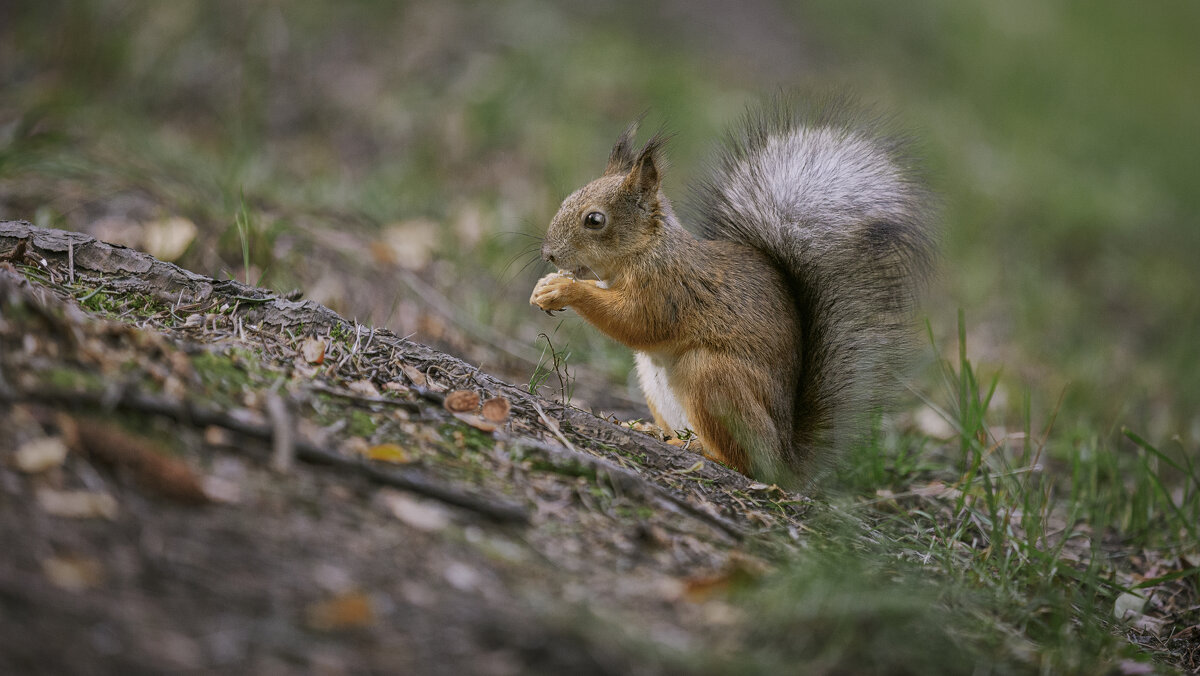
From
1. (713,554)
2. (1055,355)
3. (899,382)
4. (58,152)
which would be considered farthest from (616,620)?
(1055,355)

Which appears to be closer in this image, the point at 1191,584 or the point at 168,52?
the point at 1191,584

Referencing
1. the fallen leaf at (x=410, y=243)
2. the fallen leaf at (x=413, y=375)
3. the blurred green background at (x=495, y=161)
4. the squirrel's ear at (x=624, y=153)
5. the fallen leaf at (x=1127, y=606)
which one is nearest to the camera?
the fallen leaf at (x=413, y=375)

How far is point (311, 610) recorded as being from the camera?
1.41 m

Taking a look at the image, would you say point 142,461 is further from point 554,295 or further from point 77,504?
point 554,295

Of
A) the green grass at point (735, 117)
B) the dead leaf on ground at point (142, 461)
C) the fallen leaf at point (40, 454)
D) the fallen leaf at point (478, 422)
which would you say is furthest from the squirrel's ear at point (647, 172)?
the fallen leaf at point (40, 454)

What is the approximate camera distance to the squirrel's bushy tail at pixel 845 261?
2.80 metres

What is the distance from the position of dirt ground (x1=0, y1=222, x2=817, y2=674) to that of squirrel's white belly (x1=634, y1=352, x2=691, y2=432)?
380mm

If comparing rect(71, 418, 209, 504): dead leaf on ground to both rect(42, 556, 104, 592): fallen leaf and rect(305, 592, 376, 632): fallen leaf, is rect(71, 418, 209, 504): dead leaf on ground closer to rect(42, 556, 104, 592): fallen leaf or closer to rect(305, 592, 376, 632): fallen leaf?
rect(42, 556, 104, 592): fallen leaf

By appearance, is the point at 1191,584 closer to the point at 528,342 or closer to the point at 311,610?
the point at 528,342

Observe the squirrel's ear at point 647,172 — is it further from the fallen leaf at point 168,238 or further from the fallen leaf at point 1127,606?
the fallen leaf at point 1127,606

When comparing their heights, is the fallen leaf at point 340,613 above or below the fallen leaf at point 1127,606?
above

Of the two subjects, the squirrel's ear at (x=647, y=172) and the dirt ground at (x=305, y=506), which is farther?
the squirrel's ear at (x=647, y=172)

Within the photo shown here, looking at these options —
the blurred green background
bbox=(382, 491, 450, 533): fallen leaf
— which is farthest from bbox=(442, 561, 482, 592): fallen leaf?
the blurred green background

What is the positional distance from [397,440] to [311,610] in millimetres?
635
